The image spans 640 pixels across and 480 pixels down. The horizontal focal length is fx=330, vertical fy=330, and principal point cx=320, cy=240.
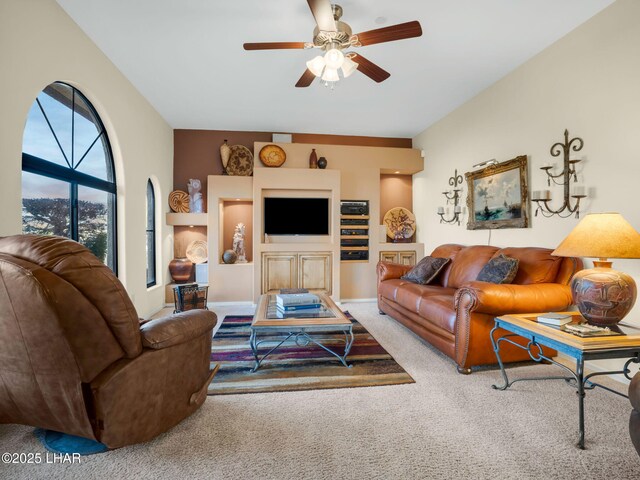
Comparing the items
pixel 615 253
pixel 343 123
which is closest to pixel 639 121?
pixel 615 253

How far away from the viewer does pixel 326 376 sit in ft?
8.49

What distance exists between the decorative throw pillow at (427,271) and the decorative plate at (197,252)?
3.31 metres

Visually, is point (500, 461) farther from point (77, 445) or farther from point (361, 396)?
point (77, 445)

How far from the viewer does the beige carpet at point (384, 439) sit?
155cm

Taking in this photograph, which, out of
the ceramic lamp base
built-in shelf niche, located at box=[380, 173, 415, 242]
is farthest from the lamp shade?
built-in shelf niche, located at box=[380, 173, 415, 242]

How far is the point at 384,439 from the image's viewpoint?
179 centimetres

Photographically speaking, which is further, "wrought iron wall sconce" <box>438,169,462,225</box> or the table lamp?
"wrought iron wall sconce" <box>438,169,462,225</box>

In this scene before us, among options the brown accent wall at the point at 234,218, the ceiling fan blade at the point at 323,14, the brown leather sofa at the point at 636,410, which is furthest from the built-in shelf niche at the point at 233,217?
the brown leather sofa at the point at 636,410

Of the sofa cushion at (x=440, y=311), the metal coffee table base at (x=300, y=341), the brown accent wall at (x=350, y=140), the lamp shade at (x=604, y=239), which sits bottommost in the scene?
the metal coffee table base at (x=300, y=341)

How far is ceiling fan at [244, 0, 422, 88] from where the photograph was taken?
219 centimetres

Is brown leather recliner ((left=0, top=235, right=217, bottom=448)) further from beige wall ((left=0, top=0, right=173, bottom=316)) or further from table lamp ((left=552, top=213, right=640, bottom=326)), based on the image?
table lamp ((left=552, top=213, right=640, bottom=326))

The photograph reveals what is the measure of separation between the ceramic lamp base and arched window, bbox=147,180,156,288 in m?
4.91

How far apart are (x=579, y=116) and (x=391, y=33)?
1892 mm

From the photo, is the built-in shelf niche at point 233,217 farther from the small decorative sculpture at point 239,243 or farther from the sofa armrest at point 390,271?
the sofa armrest at point 390,271
